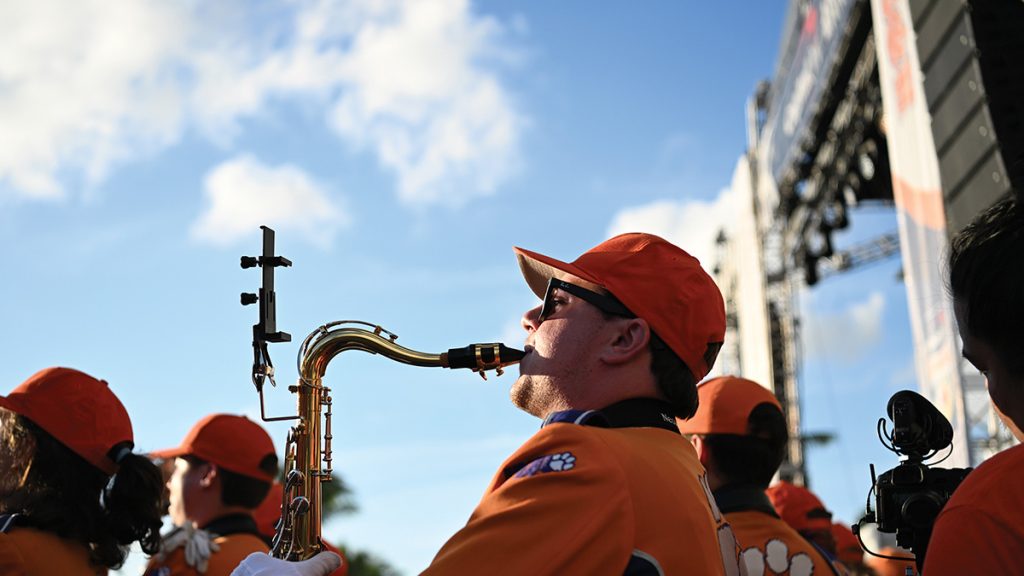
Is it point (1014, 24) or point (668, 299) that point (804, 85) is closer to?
point (1014, 24)

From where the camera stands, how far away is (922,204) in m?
9.66

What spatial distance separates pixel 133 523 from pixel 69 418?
50cm

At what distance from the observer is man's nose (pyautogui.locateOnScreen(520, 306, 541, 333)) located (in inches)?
121

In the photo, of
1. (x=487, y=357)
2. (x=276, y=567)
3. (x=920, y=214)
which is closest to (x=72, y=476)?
(x=276, y=567)

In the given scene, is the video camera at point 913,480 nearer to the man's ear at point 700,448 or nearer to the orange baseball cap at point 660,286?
the orange baseball cap at point 660,286

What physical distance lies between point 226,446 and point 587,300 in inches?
117

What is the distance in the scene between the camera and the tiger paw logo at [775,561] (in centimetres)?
419

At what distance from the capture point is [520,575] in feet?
7.06

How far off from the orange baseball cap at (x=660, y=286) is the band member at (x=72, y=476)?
2.02m

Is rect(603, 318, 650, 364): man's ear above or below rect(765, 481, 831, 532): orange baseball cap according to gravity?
above

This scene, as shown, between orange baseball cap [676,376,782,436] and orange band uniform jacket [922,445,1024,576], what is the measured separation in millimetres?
2511

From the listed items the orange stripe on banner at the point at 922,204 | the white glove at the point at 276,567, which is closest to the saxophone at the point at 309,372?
the white glove at the point at 276,567

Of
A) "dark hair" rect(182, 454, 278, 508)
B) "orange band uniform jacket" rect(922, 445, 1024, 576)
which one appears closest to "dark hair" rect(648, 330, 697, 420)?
"orange band uniform jacket" rect(922, 445, 1024, 576)

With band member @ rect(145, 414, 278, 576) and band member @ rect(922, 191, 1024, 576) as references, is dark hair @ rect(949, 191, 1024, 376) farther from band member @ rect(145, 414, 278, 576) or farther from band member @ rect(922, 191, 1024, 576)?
band member @ rect(145, 414, 278, 576)
